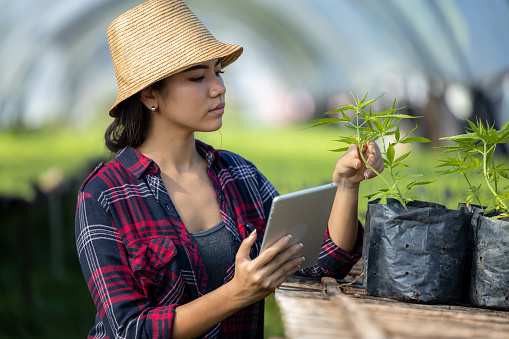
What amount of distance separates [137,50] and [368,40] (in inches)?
288

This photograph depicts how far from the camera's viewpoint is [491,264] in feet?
4.63

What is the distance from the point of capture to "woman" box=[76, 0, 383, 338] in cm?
161

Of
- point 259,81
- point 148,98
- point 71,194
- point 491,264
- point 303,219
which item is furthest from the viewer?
point 259,81

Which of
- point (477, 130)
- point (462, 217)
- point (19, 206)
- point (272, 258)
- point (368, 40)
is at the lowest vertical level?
point (19, 206)

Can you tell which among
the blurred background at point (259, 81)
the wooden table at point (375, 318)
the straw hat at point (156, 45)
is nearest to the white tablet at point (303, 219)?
the wooden table at point (375, 318)

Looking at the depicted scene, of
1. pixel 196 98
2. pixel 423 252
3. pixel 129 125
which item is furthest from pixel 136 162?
pixel 423 252

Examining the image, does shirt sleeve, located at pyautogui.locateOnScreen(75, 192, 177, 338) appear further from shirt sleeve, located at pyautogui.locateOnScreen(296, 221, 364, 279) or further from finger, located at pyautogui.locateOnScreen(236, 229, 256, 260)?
shirt sleeve, located at pyautogui.locateOnScreen(296, 221, 364, 279)

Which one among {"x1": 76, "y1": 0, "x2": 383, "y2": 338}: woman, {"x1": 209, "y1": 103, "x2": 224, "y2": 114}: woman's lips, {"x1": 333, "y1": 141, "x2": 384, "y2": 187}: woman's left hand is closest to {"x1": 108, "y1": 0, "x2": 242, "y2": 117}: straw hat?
{"x1": 76, "y1": 0, "x2": 383, "y2": 338}: woman

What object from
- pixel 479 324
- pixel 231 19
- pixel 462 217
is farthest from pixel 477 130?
pixel 231 19

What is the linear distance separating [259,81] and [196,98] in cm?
1639

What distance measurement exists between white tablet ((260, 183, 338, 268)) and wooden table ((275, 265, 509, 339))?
13 centimetres

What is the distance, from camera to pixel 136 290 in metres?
1.70

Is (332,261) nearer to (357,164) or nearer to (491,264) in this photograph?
(357,164)

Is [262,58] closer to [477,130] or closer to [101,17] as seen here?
[101,17]
